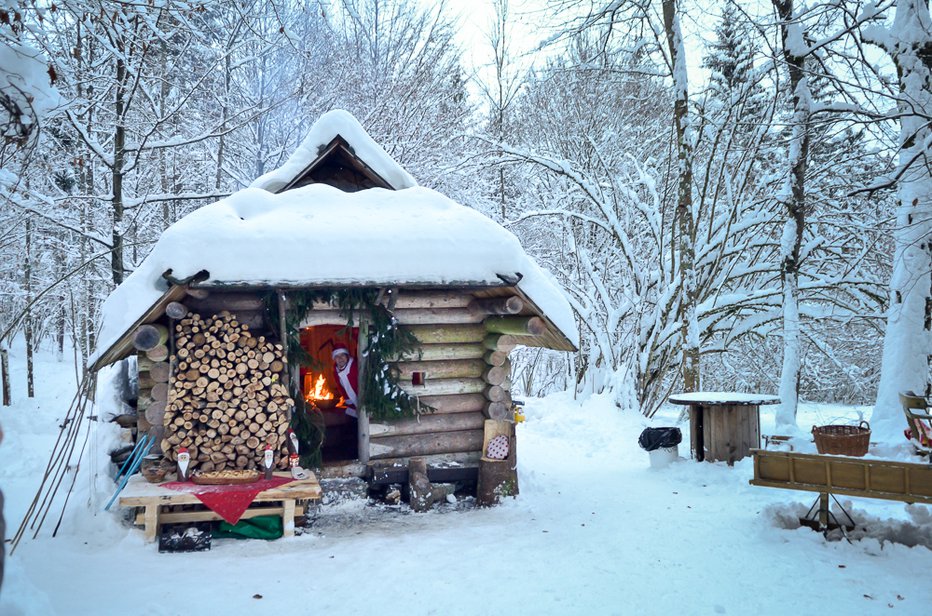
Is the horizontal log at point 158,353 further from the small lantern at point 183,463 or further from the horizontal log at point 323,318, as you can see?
the horizontal log at point 323,318

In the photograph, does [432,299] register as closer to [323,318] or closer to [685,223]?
[323,318]

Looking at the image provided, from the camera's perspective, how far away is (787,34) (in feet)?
33.4

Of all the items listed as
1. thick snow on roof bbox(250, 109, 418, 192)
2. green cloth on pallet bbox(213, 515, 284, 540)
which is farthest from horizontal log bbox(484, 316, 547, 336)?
green cloth on pallet bbox(213, 515, 284, 540)

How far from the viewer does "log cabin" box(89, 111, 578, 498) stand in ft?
23.4

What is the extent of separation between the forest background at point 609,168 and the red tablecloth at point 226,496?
2.87 meters

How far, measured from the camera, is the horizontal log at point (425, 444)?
324 inches

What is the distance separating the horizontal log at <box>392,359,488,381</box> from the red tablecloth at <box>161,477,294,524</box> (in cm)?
223

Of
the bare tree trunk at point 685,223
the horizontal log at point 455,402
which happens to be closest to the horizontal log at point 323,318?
the horizontal log at point 455,402

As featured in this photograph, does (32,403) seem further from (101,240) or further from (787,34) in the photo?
(787,34)

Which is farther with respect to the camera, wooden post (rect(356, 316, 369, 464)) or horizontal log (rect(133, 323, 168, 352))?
wooden post (rect(356, 316, 369, 464))

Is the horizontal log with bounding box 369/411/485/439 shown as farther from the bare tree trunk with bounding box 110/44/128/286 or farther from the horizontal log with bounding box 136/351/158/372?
the bare tree trunk with bounding box 110/44/128/286

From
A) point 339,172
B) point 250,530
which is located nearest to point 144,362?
point 250,530

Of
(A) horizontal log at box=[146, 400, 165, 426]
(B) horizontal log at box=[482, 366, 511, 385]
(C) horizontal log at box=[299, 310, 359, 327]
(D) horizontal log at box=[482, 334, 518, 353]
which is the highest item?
(C) horizontal log at box=[299, 310, 359, 327]

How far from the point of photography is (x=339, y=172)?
10.2 m
